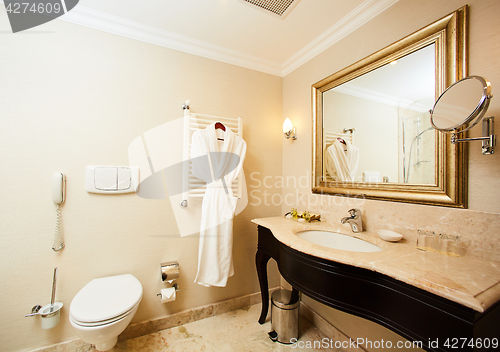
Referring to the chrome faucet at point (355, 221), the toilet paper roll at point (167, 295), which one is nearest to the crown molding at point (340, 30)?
the chrome faucet at point (355, 221)

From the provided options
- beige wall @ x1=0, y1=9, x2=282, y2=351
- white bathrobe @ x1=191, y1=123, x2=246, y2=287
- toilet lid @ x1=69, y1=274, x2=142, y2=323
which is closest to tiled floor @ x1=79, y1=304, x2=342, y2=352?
beige wall @ x1=0, y1=9, x2=282, y2=351

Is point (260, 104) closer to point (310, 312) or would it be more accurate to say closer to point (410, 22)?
point (410, 22)

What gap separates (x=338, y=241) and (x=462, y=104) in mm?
995

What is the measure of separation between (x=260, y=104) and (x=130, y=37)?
1.27 metres

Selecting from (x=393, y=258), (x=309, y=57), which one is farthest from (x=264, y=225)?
(x=309, y=57)

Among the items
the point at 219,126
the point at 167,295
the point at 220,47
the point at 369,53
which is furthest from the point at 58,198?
the point at 369,53

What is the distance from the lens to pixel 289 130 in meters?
2.19

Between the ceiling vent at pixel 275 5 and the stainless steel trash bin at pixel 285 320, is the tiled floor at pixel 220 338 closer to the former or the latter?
the stainless steel trash bin at pixel 285 320

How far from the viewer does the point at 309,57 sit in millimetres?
2031

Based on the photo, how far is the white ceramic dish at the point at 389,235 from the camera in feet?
4.05

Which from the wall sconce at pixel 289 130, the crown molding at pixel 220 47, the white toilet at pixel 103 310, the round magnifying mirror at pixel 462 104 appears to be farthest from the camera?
the wall sconce at pixel 289 130

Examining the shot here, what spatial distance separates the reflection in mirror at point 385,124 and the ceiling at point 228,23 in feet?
1.50

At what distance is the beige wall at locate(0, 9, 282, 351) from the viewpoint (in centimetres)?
145

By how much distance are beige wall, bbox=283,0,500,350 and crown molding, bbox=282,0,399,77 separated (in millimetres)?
43
